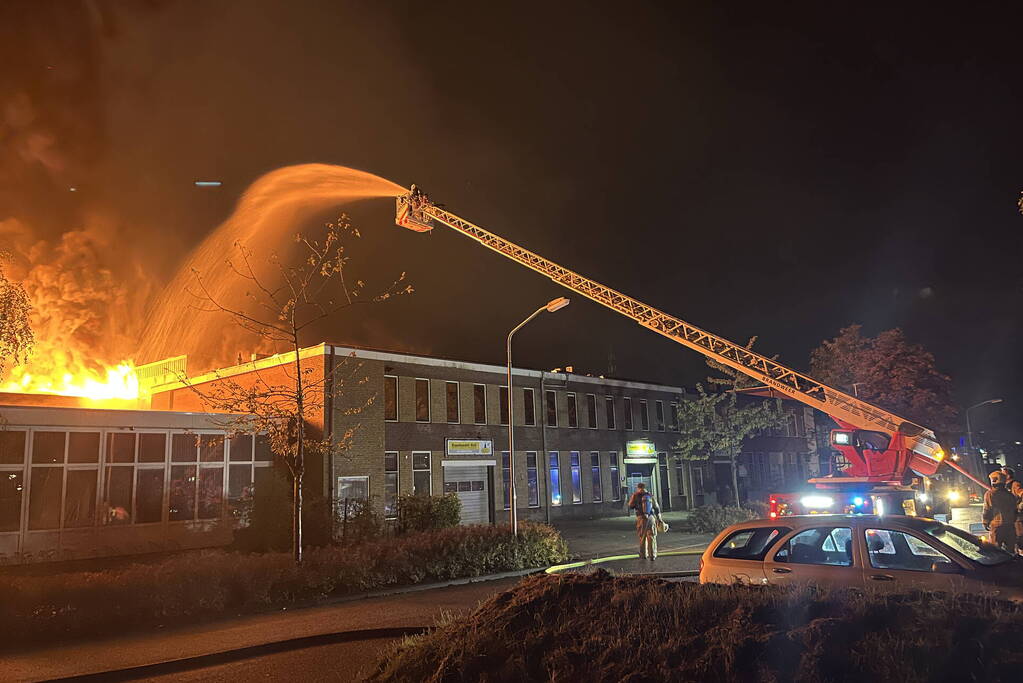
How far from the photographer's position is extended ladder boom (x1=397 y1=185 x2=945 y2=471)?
1920 centimetres

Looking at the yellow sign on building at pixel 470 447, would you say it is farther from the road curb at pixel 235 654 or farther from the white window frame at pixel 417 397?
the road curb at pixel 235 654

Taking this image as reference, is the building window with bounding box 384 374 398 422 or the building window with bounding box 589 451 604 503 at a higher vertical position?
the building window with bounding box 384 374 398 422

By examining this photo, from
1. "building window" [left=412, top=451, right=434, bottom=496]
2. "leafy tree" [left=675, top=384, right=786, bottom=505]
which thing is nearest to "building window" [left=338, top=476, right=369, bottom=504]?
"building window" [left=412, top=451, right=434, bottom=496]

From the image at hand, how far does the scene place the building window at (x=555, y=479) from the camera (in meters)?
37.1

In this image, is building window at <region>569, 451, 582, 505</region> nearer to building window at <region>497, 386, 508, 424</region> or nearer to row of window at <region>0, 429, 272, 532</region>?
building window at <region>497, 386, 508, 424</region>

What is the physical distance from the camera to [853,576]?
825 cm

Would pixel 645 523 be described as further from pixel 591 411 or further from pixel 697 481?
pixel 697 481

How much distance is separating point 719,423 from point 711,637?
3247 centimetres

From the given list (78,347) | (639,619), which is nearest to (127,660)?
(639,619)

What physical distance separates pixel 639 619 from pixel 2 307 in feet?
44.5

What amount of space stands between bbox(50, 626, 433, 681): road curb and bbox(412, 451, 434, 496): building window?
2086 centimetres

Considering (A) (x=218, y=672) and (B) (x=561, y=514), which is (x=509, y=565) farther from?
(B) (x=561, y=514)

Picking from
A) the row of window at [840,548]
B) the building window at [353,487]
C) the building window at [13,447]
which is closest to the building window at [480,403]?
the building window at [353,487]

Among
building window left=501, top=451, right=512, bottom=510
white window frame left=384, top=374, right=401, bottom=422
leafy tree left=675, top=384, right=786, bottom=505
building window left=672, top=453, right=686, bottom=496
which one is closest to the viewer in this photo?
white window frame left=384, top=374, right=401, bottom=422
